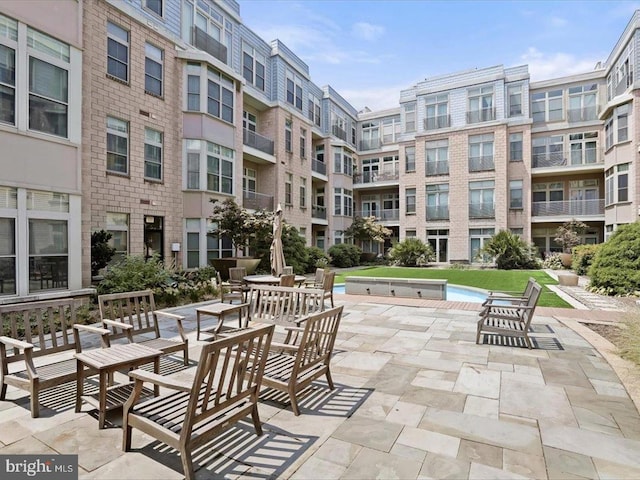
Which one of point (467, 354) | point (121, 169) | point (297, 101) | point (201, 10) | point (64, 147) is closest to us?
point (467, 354)

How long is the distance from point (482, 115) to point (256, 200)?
59.7ft

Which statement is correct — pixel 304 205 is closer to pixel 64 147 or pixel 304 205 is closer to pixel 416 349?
pixel 64 147

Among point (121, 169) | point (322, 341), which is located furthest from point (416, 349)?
point (121, 169)

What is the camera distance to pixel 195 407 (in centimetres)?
257

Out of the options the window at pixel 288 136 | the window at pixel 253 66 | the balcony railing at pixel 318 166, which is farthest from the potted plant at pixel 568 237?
the window at pixel 253 66

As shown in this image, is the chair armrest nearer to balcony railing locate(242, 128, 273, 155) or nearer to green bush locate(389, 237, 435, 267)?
balcony railing locate(242, 128, 273, 155)

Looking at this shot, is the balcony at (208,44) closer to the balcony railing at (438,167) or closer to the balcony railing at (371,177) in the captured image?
the balcony railing at (371,177)

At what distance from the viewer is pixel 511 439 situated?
10.5ft

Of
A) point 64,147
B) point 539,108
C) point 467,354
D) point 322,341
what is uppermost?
point 539,108

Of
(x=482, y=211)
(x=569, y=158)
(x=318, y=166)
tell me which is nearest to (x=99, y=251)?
(x=318, y=166)

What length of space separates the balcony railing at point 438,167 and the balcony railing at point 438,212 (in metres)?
2.68

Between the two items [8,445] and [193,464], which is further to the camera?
[8,445]

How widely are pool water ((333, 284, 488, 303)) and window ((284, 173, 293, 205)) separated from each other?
9.97 metres

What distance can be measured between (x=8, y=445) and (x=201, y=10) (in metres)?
19.0
